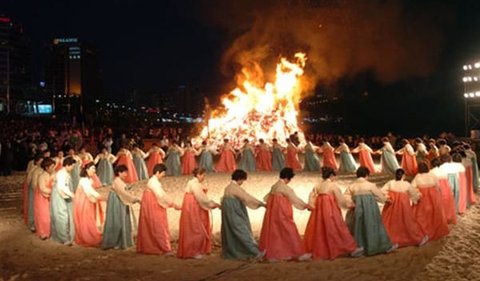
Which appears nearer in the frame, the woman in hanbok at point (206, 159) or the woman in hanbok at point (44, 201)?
the woman in hanbok at point (44, 201)

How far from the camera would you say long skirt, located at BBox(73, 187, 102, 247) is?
9602mm

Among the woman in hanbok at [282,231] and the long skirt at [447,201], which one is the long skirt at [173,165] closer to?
the long skirt at [447,201]

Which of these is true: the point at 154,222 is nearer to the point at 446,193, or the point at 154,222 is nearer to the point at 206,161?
the point at 446,193

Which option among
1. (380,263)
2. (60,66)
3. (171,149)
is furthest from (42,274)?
(60,66)

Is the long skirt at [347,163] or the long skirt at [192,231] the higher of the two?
the long skirt at [347,163]

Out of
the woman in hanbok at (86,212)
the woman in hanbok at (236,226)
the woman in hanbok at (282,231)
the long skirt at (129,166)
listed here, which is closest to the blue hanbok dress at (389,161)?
the long skirt at (129,166)

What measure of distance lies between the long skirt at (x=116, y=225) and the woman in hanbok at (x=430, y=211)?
5209 mm

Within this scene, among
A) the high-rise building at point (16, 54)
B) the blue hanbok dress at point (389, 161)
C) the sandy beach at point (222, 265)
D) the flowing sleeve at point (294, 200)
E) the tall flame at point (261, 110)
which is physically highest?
the high-rise building at point (16, 54)

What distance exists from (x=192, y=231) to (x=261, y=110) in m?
21.0

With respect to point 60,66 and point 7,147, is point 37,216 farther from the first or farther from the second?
point 60,66

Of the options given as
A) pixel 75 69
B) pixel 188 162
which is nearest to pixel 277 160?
pixel 188 162

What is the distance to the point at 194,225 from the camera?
859 centimetres

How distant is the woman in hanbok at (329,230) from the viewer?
27.0 feet

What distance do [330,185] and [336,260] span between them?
1187 mm
